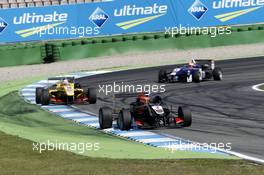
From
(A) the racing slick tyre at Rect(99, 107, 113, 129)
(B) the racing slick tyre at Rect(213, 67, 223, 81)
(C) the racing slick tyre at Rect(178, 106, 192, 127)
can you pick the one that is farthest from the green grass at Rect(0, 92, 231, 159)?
(B) the racing slick tyre at Rect(213, 67, 223, 81)

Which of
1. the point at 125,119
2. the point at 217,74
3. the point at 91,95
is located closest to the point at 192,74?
the point at 217,74

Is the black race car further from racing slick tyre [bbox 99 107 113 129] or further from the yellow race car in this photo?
the yellow race car

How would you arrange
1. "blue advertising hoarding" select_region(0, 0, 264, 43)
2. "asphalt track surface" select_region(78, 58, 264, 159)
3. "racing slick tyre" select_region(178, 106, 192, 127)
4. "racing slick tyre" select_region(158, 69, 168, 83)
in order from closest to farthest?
"asphalt track surface" select_region(78, 58, 264, 159) < "racing slick tyre" select_region(178, 106, 192, 127) < "racing slick tyre" select_region(158, 69, 168, 83) < "blue advertising hoarding" select_region(0, 0, 264, 43)

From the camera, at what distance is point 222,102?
19531 mm

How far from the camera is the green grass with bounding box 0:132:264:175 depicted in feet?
35.0

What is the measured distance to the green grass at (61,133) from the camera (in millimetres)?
12484

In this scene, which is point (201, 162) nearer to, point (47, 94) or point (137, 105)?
point (137, 105)

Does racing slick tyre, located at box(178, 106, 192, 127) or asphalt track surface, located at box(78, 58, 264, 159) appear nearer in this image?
asphalt track surface, located at box(78, 58, 264, 159)

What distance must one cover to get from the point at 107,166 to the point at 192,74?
43.1 feet

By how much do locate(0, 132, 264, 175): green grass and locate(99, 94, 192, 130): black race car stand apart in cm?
300

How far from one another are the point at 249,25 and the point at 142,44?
20.0 feet

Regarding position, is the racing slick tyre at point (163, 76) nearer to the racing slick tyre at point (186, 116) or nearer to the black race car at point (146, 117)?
the black race car at point (146, 117)

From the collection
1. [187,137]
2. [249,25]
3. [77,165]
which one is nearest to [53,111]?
[187,137]

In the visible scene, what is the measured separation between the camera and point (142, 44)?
113 feet
